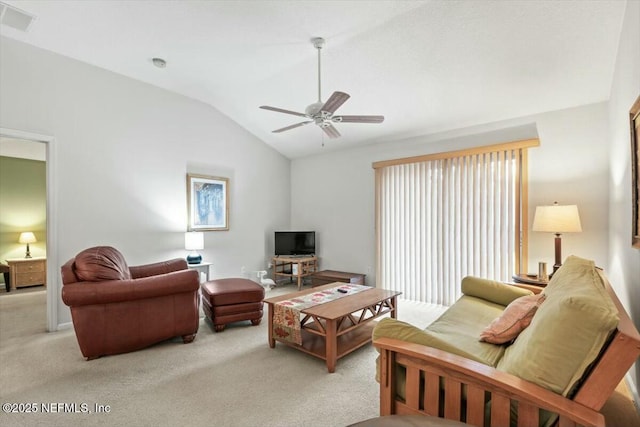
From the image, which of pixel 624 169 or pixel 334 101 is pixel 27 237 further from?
pixel 624 169

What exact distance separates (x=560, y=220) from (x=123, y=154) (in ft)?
16.8

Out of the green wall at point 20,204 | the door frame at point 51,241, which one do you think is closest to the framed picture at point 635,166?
the door frame at point 51,241

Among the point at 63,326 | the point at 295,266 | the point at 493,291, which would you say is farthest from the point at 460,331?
the point at 63,326

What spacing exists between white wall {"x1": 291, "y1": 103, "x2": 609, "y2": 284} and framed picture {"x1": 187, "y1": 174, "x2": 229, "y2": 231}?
167cm

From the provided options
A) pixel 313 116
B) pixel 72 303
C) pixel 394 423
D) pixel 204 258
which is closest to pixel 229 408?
pixel 394 423

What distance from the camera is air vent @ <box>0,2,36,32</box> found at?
279 cm

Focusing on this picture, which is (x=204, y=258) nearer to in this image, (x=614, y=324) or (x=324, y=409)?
(x=324, y=409)

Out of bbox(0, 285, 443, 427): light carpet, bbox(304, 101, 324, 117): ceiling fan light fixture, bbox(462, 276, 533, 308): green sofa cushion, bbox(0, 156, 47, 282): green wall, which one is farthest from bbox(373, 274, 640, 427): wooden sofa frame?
bbox(0, 156, 47, 282): green wall

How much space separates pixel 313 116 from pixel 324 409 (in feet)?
7.59

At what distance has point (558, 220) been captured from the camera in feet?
9.89

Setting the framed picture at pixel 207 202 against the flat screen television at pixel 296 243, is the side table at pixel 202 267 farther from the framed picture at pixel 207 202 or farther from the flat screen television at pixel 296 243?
Answer: the flat screen television at pixel 296 243

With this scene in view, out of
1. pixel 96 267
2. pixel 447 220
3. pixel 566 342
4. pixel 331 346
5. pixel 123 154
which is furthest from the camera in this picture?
pixel 447 220

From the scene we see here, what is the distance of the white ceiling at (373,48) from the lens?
2605 millimetres

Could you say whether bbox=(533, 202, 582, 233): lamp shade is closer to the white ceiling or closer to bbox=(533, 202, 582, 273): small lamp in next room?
bbox=(533, 202, 582, 273): small lamp in next room
